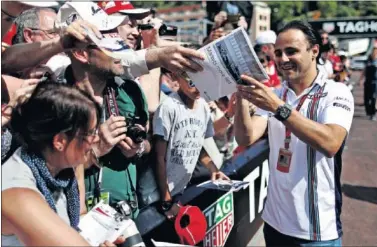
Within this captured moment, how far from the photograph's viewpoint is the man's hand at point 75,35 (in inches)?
58.1

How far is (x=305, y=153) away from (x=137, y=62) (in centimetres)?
93

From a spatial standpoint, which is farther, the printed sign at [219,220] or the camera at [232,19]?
the camera at [232,19]

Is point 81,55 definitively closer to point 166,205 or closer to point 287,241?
point 166,205

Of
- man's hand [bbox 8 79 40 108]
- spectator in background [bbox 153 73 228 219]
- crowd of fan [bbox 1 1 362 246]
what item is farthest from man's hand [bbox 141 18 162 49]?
man's hand [bbox 8 79 40 108]

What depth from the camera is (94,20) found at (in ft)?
6.40

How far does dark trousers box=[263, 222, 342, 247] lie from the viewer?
2.19 metres

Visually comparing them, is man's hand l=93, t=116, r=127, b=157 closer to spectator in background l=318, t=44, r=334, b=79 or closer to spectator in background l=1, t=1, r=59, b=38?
spectator in background l=1, t=1, r=59, b=38

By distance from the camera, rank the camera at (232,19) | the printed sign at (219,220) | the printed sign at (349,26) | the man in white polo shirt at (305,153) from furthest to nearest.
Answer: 1. the printed sign at (349,26)
2. the camera at (232,19)
3. the printed sign at (219,220)
4. the man in white polo shirt at (305,153)

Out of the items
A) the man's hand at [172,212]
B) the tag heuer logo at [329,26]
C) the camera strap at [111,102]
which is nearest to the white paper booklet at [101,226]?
the camera strap at [111,102]

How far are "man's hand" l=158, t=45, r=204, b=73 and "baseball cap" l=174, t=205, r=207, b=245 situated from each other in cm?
90

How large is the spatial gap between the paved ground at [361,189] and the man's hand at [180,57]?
0.92 metres

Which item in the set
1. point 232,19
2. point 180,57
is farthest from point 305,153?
point 232,19

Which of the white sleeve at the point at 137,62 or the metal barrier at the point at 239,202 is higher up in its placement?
the white sleeve at the point at 137,62

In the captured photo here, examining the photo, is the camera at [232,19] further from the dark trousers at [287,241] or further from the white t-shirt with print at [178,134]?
the dark trousers at [287,241]
